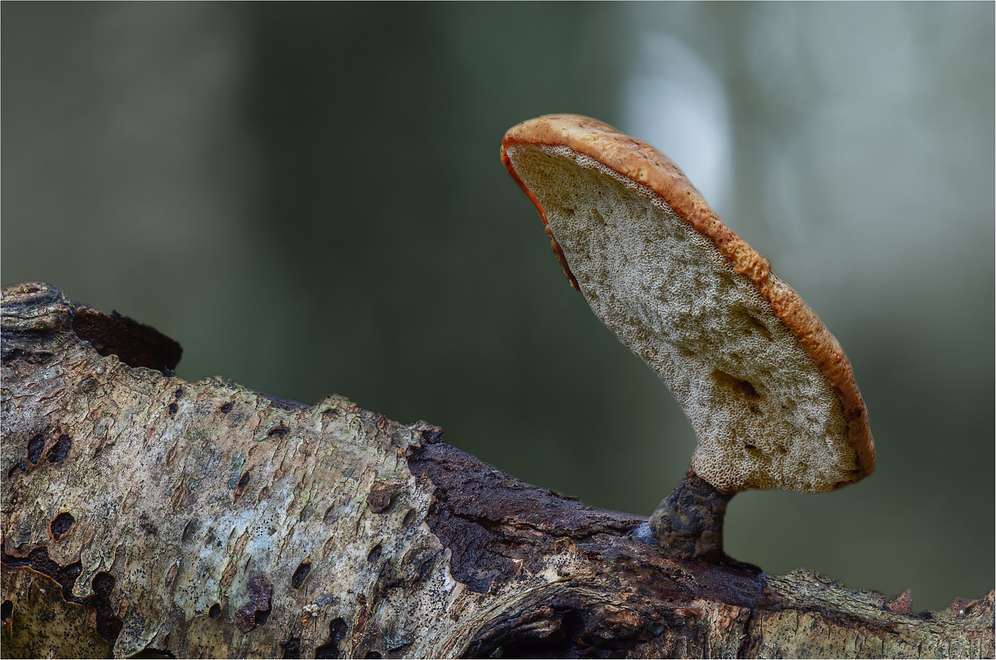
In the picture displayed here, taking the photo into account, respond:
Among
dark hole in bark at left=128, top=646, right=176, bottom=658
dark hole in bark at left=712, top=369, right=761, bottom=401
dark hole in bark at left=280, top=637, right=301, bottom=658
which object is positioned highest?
dark hole in bark at left=712, top=369, right=761, bottom=401

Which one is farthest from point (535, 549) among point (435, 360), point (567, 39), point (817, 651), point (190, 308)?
point (567, 39)

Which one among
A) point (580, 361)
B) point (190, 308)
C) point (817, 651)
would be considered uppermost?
point (580, 361)


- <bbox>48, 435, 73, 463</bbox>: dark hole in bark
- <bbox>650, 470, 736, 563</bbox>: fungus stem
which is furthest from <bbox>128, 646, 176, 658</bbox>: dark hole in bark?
<bbox>650, 470, 736, 563</bbox>: fungus stem

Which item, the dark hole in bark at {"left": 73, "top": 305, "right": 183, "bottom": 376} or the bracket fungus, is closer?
the bracket fungus

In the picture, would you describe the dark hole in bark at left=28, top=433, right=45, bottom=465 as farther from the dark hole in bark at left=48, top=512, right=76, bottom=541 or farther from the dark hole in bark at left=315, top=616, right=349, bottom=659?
the dark hole in bark at left=315, top=616, right=349, bottom=659

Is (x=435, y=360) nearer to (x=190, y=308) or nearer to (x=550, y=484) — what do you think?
(x=550, y=484)

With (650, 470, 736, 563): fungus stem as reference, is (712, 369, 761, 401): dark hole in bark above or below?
above
